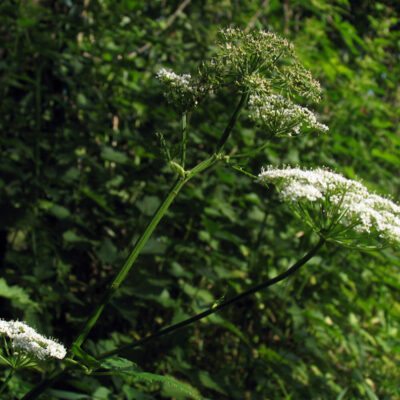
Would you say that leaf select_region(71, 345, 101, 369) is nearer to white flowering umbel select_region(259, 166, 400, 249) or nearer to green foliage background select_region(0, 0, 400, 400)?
white flowering umbel select_region(259, 166, 400, 249)

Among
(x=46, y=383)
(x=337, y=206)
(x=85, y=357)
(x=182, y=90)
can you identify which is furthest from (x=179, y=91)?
(x=46, y=383)

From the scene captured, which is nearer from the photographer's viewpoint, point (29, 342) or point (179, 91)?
point (29, 342)

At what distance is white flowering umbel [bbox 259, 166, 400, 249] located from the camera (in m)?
1.36

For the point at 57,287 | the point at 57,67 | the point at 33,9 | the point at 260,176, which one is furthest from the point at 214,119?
the point at 260,176

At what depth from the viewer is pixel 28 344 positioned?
1244mm

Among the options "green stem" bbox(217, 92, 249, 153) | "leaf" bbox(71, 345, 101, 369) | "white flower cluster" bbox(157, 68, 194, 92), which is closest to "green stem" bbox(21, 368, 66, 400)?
"leaf" bbox(71, 345, 101, 369)

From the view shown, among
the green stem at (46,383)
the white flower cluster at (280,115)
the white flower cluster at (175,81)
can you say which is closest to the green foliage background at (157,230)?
the green stem at (46,383)

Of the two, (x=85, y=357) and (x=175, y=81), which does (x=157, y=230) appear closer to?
(x=175, y=81)

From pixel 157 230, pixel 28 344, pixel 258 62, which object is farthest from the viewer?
pixel 157 230

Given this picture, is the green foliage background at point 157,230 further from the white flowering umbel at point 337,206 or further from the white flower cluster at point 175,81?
the white flowering umbel at point 337,206

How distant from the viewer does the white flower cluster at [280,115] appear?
1371 millimetres

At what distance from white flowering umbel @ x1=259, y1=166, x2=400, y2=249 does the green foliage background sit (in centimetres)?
132

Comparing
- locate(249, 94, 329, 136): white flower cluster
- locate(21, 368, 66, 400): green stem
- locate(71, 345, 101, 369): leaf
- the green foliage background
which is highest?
the green foliage background

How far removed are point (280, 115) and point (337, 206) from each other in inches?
13.2
